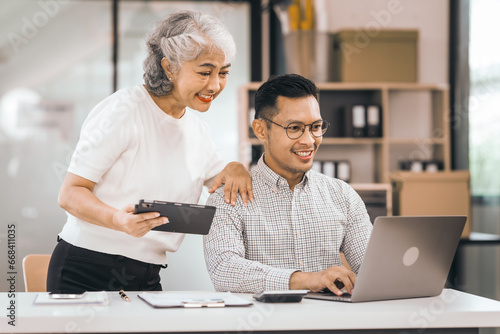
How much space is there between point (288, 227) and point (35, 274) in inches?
38.8

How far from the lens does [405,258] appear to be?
1.64 m

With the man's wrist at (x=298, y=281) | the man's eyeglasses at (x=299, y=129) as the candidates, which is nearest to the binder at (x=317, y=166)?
the man's eyeglasses at (x=299, y=129)

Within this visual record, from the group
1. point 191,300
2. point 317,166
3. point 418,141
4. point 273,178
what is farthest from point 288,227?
point 418,141

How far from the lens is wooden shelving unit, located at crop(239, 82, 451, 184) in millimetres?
4094

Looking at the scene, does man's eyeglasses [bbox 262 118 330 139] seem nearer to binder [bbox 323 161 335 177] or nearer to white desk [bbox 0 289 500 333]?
white desk [bbox 0 289 500 333]

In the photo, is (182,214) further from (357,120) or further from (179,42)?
(357,120)

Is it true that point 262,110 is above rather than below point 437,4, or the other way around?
below

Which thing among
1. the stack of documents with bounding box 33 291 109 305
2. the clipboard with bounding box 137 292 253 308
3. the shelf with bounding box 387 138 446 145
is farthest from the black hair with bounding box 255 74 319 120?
the shelf with bounding box 387 138 446 145

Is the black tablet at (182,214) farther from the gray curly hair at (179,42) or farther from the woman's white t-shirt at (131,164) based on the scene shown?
the gray curly hair at (179,42)

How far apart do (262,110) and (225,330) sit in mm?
941

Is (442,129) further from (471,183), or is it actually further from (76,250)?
(76,250)

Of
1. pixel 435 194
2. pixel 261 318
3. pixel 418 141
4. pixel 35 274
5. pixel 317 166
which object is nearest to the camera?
pixel 261 318

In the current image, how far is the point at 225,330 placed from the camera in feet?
4.73

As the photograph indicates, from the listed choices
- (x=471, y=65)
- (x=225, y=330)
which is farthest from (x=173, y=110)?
(x=471, y=65)
